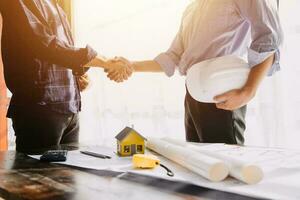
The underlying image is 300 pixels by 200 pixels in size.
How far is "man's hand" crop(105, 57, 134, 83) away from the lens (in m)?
1.87

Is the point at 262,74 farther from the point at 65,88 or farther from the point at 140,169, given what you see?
the point at 65,88

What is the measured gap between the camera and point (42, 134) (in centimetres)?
141

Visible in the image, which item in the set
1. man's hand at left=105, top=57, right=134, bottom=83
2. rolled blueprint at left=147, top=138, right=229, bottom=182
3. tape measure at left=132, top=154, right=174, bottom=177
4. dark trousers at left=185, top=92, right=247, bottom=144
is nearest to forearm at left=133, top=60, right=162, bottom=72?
man's hand at left=105, top=57, right=134, bottom=83

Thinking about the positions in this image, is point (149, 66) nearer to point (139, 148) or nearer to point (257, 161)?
point (139, 148)

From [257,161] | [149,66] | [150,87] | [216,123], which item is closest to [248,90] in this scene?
[216,123]

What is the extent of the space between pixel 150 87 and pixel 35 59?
3.40 feet

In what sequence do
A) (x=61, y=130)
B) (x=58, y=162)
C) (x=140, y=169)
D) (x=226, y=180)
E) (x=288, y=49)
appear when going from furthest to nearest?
1. (x=288, y=49)
2. (x=61, y=130)
3. (x=58, y=162)
4. (x=140, y=169)
5. (x=226, y=180)

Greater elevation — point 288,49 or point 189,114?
point 288,49

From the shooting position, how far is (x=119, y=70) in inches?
73.7

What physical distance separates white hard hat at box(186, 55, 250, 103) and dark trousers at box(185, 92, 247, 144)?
66 mm

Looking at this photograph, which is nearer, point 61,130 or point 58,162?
point 58,162

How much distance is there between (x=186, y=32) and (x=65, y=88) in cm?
62

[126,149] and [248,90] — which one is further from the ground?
[248,90]

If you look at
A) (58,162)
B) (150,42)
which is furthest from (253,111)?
(58,162)
